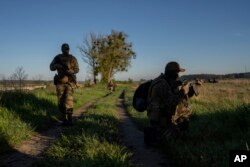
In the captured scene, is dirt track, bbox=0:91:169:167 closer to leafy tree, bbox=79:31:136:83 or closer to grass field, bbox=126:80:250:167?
grass field, bbox=126:80:250:167

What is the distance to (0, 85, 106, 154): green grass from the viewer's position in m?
9.17

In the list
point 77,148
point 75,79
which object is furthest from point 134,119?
point 77,148

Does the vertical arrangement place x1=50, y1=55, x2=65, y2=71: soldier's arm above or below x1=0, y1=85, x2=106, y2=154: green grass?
above

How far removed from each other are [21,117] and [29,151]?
11.1 feet

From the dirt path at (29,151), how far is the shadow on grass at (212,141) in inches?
106

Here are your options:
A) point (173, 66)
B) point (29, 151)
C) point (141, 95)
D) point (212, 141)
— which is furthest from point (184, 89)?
point (29, 151)

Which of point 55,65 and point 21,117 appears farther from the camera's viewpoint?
point 55,65

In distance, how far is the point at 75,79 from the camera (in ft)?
42.9

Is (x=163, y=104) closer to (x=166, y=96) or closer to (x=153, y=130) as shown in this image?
(x=166, y=96)

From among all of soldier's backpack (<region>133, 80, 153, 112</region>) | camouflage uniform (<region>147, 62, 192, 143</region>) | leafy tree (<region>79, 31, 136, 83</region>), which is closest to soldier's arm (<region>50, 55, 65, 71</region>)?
soldier's backpack (<region>133, 80, 153, 112</region>)

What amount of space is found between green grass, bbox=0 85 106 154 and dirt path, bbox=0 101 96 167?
0.70 ft

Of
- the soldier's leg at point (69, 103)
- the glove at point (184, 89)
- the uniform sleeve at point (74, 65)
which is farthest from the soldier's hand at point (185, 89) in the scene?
the uniform sleeve at point (74, 65)

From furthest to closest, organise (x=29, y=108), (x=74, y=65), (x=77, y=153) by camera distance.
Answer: (x=29, y=108), (x=74, y=65), (x=77, y=153)

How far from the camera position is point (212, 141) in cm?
779
